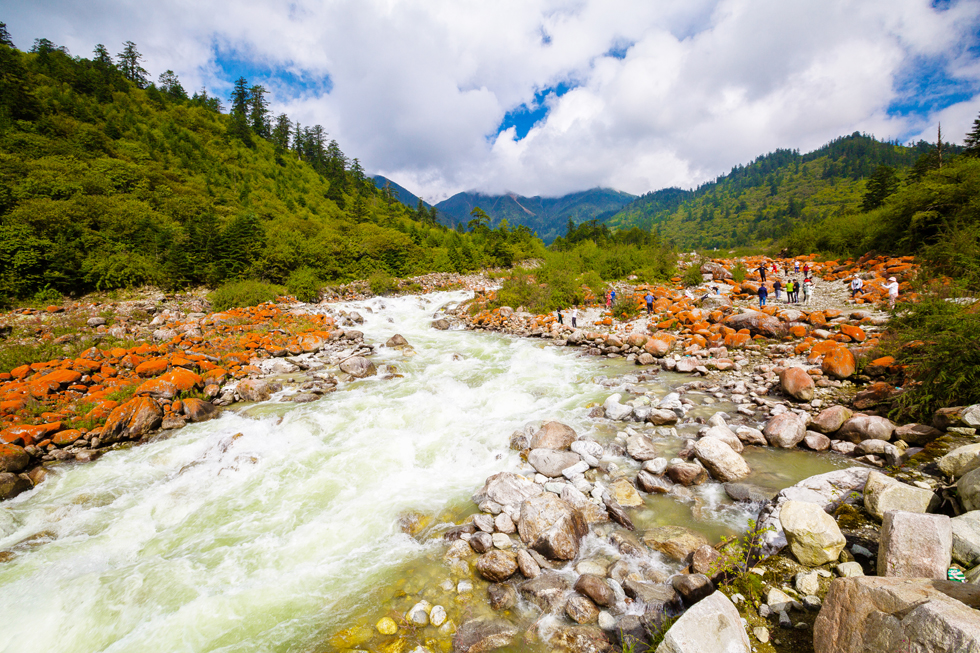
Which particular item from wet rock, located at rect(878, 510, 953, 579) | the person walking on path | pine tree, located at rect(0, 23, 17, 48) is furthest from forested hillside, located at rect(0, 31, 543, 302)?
wet rock, located at rect(878, 510, 953, 579)

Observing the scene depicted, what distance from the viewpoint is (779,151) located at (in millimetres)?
187250

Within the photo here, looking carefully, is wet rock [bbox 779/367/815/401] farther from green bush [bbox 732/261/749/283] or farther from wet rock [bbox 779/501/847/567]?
green bush [bbox 732/261/749/283]

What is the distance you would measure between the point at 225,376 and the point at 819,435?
14.9m

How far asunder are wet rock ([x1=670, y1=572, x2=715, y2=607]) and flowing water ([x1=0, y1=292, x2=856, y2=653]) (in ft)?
3.39

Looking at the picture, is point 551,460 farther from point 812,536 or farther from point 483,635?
point 812,536

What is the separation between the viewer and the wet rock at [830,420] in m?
6.21

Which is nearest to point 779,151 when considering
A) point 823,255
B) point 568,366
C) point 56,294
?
point 823,255

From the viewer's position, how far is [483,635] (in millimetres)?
3566

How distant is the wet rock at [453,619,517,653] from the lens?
3.46 metres

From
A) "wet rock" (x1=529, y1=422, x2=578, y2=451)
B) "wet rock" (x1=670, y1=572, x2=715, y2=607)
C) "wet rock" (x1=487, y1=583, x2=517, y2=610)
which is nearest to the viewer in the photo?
"wet rock" (x1=670, y1=572, x2=715, y2=607)

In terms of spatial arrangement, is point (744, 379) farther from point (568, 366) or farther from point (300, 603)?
point (300, 603)

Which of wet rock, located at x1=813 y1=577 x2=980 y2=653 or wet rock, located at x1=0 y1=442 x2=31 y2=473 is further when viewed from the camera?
wet rock, located at x1=0 y1=442 x2=31 y2=473

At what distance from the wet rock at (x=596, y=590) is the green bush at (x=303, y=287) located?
2558cm

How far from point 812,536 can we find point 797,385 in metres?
5.99
